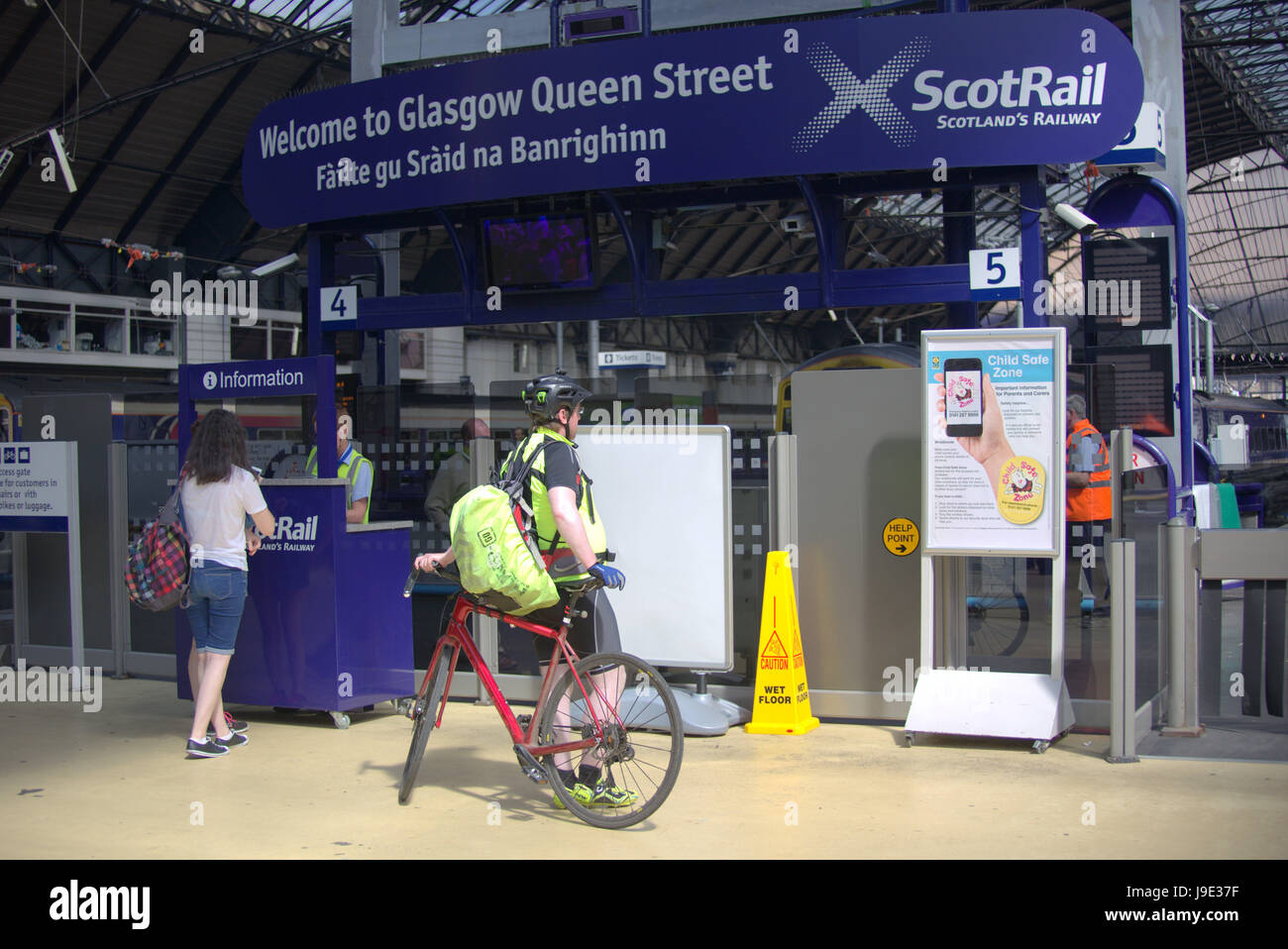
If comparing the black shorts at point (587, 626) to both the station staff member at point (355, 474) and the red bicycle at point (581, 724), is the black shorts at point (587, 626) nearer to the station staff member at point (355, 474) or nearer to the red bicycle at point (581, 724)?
the red bicycle at point (581, 724)

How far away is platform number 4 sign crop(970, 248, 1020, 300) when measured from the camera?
28.5 ft

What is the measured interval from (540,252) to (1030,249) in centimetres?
398

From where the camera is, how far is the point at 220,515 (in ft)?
19.6

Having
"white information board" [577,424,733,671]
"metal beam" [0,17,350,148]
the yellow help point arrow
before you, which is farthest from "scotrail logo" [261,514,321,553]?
"metal beam" [0,17,350,148]

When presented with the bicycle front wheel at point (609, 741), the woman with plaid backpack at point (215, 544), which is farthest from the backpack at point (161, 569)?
the bicycle front wheel at point (609, 741)

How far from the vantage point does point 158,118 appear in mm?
25047

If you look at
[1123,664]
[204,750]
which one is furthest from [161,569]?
[1123,664]

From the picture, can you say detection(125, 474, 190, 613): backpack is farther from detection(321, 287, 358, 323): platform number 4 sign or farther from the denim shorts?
detection(321, 287, 358, 323): platform number 4 sign

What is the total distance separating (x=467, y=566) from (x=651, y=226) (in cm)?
588

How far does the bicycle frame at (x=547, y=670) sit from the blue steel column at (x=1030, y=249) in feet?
17.1

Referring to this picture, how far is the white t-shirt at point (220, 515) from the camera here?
5969 millimetres

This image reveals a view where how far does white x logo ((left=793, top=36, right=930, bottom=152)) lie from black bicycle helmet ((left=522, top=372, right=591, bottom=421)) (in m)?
4.49

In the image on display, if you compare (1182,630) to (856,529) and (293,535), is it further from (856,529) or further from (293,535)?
(293,535)
